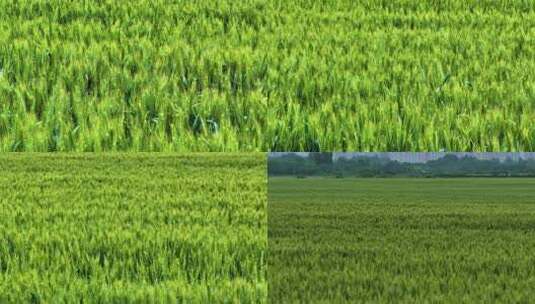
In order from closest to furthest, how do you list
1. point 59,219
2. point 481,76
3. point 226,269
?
point 226,269 < point 59,219 < point 481,76

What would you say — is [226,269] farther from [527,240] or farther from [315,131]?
[527,240]

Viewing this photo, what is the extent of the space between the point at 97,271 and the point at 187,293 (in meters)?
0.51

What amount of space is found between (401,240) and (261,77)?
2.40 metres

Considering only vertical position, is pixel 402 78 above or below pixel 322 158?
above

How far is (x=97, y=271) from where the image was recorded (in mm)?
3609

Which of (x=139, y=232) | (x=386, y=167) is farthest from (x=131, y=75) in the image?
(x=386, y=167)

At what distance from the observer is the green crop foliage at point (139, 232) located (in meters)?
3.41

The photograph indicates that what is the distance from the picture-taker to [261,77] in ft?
17.5

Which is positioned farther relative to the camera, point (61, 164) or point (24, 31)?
point (24, 31)

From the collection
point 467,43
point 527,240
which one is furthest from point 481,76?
point 527,240

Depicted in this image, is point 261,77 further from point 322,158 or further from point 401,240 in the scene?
point 401,240

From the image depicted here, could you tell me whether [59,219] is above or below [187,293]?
above

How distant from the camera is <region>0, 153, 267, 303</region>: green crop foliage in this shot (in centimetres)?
341

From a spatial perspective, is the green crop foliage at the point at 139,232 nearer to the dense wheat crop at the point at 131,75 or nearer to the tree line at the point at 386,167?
the dense wheat crop at the point at 131,75
